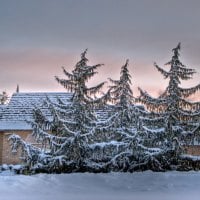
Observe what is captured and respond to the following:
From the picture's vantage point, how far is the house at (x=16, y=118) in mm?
28661

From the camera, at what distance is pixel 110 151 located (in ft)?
63.4

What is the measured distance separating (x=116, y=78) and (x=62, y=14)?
5.23 metres

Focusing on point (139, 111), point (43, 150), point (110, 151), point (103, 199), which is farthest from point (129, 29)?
point (103, 199)

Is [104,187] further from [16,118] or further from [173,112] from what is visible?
[16,118]

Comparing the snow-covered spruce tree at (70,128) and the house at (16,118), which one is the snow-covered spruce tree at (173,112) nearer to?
the snow-covered spruce tree at (70,128)

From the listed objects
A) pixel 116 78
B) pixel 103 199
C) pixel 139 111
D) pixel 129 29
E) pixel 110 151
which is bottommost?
pixel 103 199

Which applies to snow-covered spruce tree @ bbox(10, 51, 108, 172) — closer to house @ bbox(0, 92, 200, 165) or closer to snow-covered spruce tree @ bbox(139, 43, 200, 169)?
snow-covered spruce tree @ bbox(139, 43, 200, 169)

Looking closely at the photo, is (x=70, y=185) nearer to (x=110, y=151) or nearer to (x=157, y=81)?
(x=110, y=151)

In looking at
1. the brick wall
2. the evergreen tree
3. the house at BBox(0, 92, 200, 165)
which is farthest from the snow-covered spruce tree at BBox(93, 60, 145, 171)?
the brick wall

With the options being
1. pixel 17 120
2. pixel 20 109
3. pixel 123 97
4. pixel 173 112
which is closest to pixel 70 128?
pixel 123 97

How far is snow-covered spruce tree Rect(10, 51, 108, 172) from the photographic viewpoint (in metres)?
19.1

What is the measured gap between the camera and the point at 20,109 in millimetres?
30953

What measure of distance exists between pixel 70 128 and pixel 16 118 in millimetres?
11463

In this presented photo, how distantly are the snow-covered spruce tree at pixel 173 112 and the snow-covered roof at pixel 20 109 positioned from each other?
9813 mm
